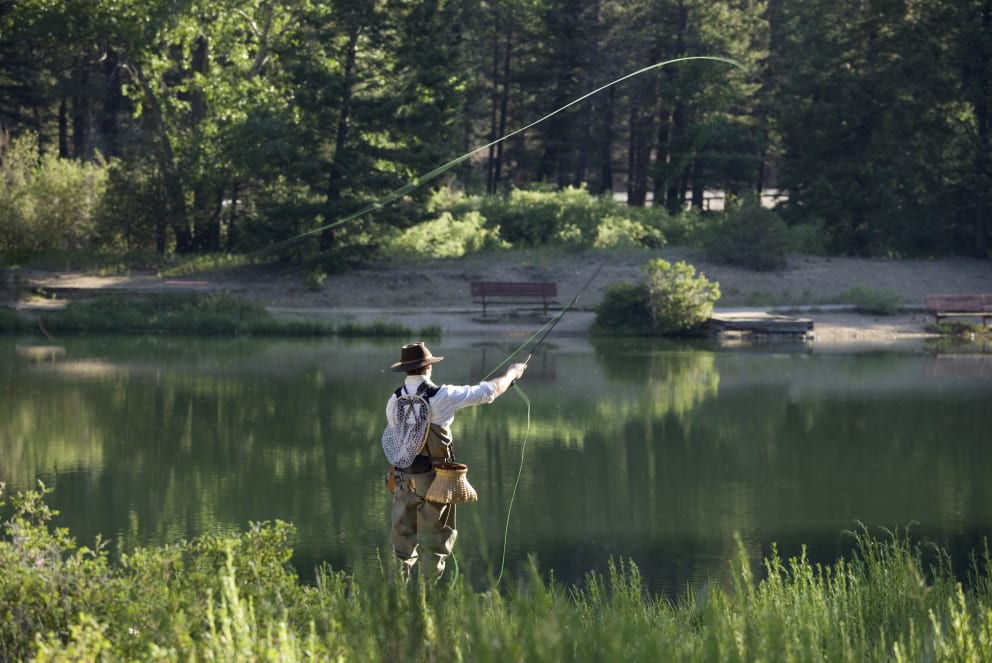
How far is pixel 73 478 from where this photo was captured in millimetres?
13320

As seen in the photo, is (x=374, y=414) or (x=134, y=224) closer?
(x=374, y=414)

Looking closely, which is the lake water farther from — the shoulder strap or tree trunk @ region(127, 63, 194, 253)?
tree trunk @ region(127, 63, 194, 253)

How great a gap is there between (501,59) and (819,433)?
111 feet

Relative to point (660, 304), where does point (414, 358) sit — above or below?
above

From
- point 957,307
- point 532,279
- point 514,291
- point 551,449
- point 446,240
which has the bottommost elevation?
point 551,449

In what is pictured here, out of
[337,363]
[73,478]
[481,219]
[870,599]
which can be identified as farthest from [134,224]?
[870,599]

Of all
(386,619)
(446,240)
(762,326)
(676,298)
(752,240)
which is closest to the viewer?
(386,619)

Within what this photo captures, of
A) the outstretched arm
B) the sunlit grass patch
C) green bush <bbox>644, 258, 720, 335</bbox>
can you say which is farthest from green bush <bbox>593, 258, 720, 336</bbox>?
the outstretched arm

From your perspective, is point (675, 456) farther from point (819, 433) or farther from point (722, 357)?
point (722, 357)

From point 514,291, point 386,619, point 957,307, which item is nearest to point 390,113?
point 514,291

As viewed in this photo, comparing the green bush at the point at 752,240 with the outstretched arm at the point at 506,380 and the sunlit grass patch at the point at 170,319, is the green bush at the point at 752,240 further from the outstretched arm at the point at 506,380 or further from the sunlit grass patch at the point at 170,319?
the outstretched arm at the point at 506,380

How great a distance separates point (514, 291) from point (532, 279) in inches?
99.5

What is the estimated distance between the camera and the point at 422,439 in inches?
307

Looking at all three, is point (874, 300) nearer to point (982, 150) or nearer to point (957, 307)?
point (957, 307)
